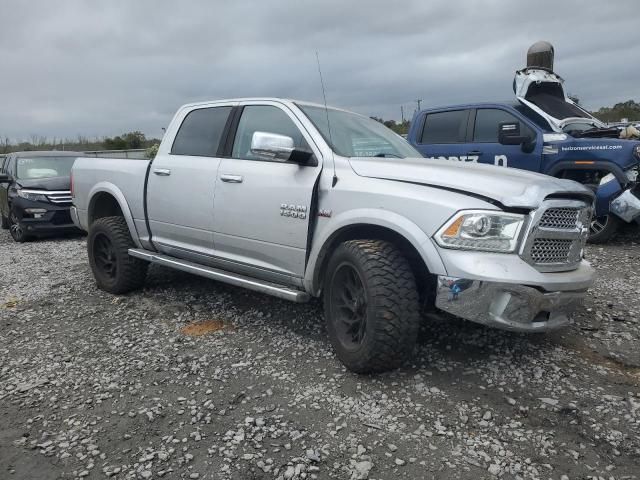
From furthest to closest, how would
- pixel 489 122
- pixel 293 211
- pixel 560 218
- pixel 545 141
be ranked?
pixel 489 122 → pixel 545 141 → pixel 293 211 → pixel 560 218

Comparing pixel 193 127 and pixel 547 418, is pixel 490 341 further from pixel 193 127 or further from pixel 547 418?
pixel 193 127

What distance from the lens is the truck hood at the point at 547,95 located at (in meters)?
7.67

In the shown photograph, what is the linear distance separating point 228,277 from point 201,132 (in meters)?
1.46

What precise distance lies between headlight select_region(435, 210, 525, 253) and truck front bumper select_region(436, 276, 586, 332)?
0.70 feet

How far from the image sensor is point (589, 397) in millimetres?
3176

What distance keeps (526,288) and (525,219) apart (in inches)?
15.7

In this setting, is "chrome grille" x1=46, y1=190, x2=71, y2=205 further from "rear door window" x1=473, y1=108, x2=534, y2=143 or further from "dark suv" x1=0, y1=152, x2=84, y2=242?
"rear door window" x1=473, y1=108, x2=534, y2=143

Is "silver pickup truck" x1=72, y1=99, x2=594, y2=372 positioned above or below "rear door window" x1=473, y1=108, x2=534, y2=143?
below

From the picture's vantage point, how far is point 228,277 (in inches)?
166

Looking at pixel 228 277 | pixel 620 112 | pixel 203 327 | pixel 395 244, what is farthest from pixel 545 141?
pixel 620 112

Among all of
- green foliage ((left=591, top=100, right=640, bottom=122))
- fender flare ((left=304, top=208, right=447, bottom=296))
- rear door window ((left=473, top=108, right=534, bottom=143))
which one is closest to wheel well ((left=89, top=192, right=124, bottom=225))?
fender flare ((left=304, top=208, right=447, bottom=296))

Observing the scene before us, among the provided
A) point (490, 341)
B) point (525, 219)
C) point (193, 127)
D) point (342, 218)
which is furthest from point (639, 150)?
point (193, 127)

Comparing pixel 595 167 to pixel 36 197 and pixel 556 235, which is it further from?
pixel 36 197

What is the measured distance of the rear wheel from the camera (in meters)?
9.43
